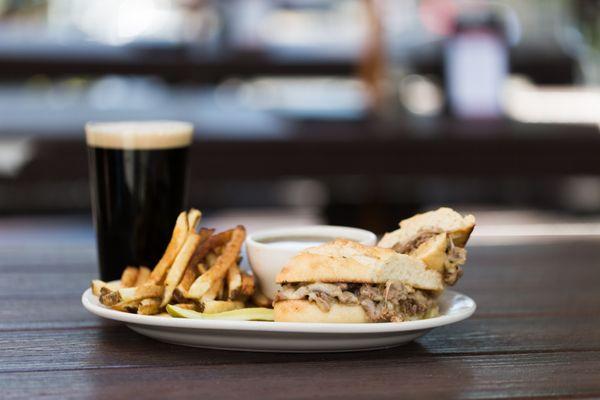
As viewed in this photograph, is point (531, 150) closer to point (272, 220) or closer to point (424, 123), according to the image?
point (424, 123)

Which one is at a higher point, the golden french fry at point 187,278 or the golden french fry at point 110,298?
the golden french fry at point 187,278

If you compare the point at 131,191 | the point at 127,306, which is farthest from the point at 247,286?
the point at 131,191

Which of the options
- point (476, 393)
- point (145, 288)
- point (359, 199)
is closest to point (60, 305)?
point (145, 288)

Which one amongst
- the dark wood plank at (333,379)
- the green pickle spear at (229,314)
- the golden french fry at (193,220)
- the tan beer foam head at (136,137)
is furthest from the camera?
the tan beer foam head at (136,137)

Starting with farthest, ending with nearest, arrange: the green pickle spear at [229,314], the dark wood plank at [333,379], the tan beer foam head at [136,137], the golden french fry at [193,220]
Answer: the tan beer foam head at [136,137] → the golden french fry at [193,220] → the green pickle spear at [229,314] → the dark wood plank at [333,379]

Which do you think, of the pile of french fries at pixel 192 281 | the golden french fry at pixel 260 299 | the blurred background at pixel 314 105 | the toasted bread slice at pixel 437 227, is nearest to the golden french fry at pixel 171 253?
the pile of french fries at pixel 192 281

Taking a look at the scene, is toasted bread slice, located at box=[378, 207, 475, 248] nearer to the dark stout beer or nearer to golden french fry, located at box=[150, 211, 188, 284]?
golden french fry, located at box=[150, 211, 188, 284]

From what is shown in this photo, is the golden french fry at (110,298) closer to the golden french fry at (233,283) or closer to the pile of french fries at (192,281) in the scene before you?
the pile of french fries at (192,281)

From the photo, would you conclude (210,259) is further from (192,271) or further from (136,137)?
(136,137)
